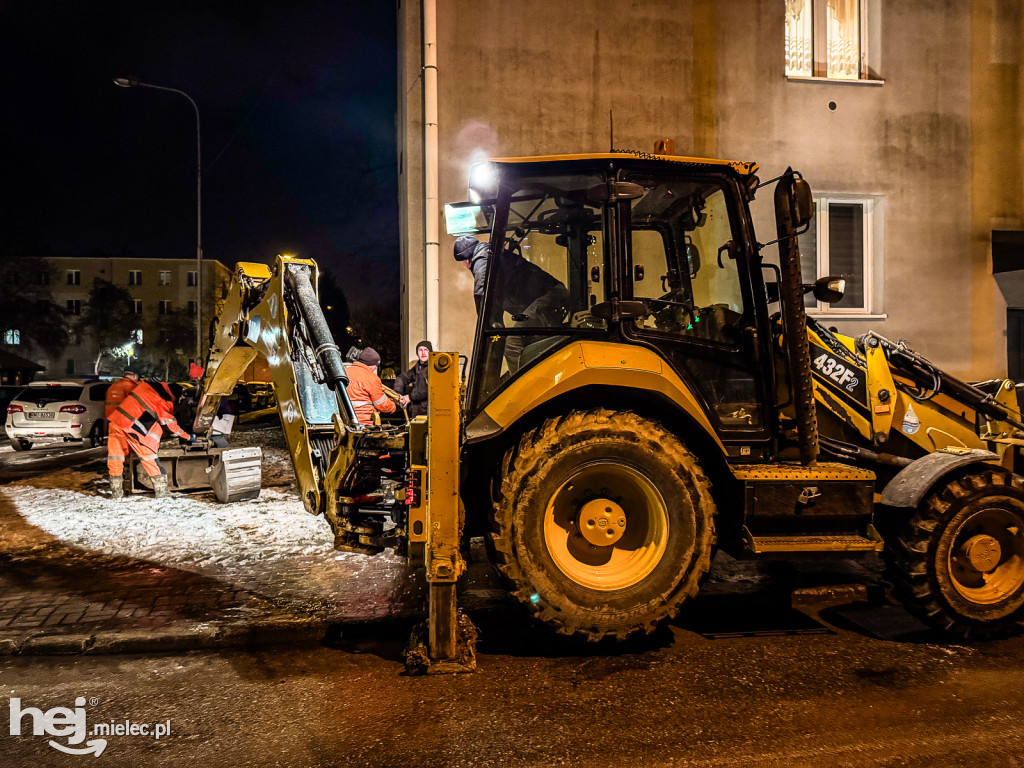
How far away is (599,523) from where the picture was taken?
12.9 feet

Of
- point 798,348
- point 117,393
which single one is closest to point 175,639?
point 798,348

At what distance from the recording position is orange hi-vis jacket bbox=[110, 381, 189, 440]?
8359 millimetres

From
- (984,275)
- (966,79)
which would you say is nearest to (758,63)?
(966,79)

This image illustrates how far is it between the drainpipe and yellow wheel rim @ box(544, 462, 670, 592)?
5.34m

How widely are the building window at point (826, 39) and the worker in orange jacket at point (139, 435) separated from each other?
31.7ft

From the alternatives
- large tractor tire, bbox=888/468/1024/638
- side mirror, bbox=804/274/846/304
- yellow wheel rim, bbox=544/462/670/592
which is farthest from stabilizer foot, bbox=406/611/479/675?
side mirror, bbox=804/274/846/304

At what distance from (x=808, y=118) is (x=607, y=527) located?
319 inches

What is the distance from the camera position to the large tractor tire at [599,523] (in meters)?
3.69

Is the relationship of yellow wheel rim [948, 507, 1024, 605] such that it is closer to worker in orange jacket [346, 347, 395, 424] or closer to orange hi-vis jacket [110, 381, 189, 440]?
worker in orange jacket [346, 347, 395, 424]

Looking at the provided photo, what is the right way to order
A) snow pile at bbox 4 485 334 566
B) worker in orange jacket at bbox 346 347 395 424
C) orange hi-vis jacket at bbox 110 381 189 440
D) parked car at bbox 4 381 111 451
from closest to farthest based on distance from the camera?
snow pile at bbox 4 485 334 566, worker in orange jacket at bbox 346 347 395 424, orange hi-vis jacket at bbox 110 381 189 440, parked car at bbox 4 381 111 451

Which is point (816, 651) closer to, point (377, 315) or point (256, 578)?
point (256, 578)

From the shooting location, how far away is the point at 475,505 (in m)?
4.15

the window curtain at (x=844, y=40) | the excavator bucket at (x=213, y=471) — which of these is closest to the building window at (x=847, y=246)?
the window curtain at (x=844, y=40)

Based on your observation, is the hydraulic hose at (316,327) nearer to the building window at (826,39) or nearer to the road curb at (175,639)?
the road curb at (175,639)
